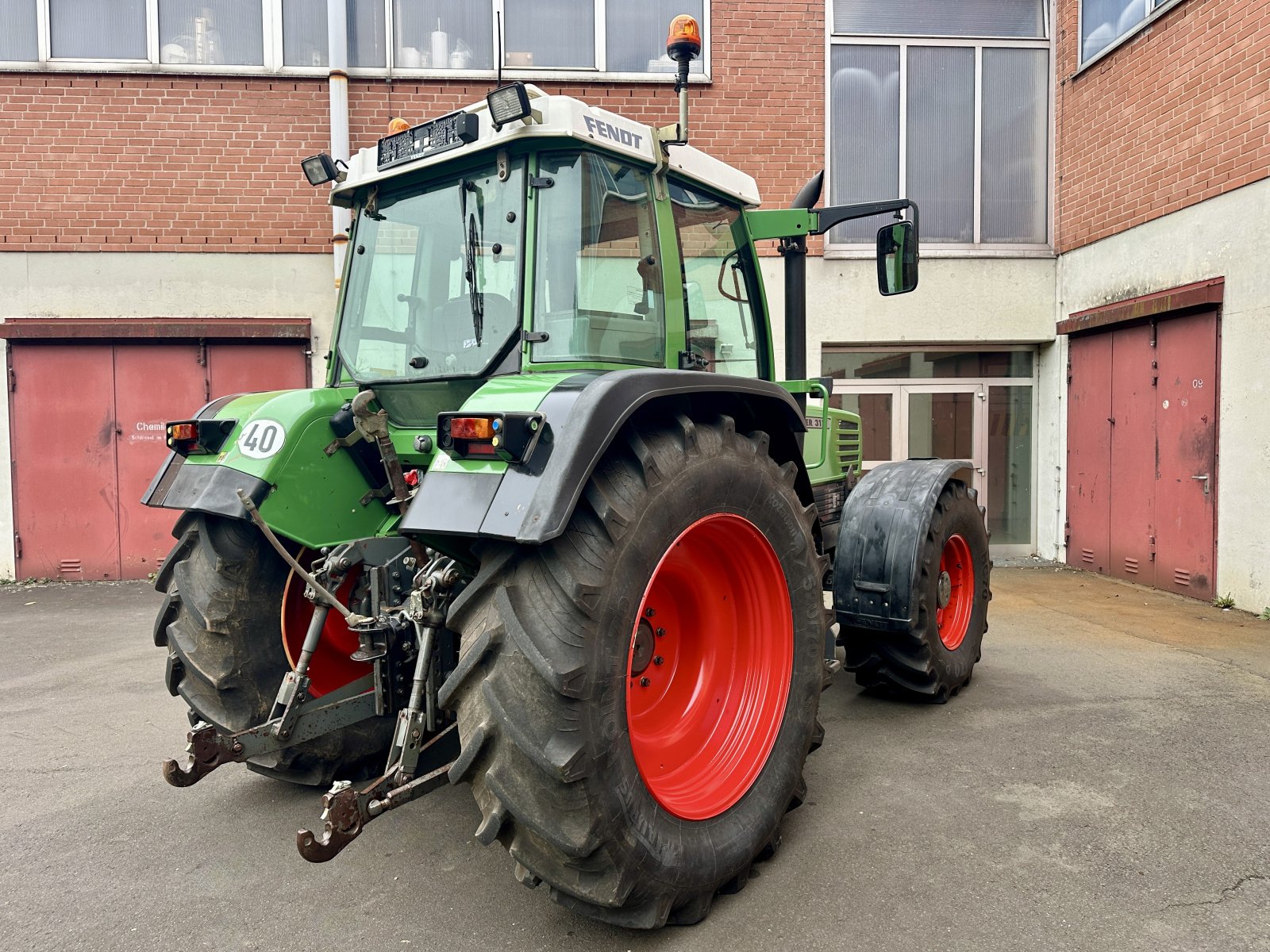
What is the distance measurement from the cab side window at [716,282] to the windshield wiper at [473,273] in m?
0.74

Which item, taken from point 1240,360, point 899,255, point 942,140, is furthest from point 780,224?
point 942,140

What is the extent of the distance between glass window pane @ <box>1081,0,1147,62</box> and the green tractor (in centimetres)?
624

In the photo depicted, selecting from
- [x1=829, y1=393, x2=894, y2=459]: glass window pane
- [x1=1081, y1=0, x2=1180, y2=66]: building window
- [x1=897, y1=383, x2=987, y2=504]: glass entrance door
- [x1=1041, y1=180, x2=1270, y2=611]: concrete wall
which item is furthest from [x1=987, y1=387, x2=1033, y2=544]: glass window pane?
[x1=1081, y1=0, x2=1180, y2=66]: building window

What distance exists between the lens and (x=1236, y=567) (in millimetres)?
6492

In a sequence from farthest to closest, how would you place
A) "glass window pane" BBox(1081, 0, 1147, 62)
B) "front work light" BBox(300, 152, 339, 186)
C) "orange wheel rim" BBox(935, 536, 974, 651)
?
"glass window pane" BBox(1081, 0, 1147, 62)
"orange wheel rim" BBox(935, 536, 974, 651)
"front work light" BBox(300, 152, 339, 186)

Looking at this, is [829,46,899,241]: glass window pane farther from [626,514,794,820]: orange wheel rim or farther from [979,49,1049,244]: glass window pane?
[626,514,794,820]: orange wheel rim

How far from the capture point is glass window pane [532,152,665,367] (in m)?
2.63

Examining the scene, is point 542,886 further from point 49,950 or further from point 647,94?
point 647,94

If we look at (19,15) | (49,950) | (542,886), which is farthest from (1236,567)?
(19,15)

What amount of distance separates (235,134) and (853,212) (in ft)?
22.3

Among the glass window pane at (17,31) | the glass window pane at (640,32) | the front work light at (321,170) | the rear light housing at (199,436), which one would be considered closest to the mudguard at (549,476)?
the rear light housing at (199,436)

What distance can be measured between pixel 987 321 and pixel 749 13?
3880 millimetres

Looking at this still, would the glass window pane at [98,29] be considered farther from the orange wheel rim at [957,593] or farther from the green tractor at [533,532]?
the orange wheel rim at [957,593]

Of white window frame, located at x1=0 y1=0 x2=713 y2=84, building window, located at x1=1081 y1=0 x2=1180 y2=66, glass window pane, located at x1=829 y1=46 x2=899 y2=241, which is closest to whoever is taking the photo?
building window, located at x1=1081 y1=0 x2=1180 y2=66
